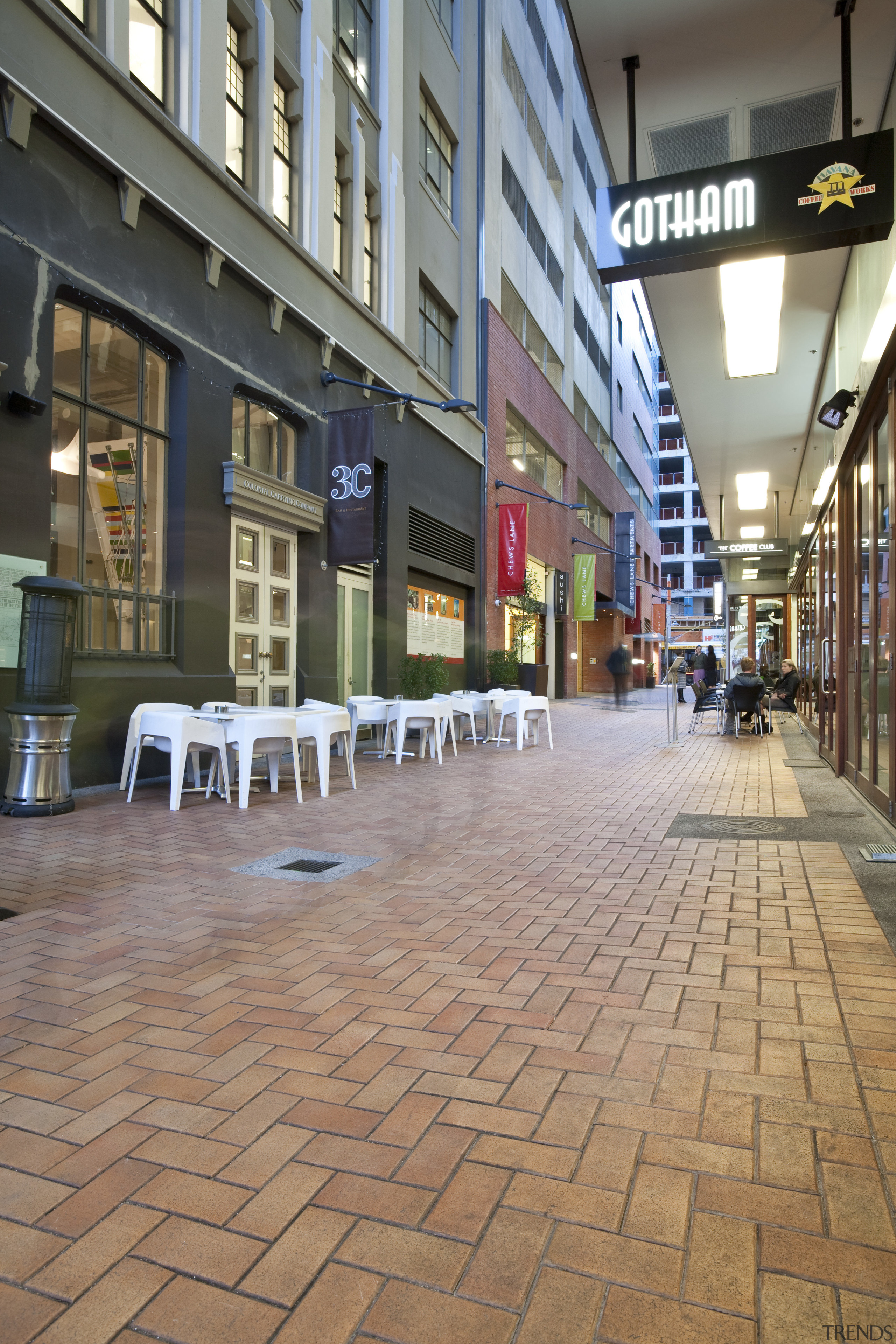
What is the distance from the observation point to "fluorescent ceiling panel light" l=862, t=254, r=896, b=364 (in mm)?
4816

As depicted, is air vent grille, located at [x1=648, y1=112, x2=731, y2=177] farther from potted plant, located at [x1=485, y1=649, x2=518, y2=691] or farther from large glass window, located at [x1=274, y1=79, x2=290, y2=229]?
potted plant, located at [x1=485, y1=649, x2=518, y2=691]

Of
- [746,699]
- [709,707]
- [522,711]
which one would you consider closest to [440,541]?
[522,711]

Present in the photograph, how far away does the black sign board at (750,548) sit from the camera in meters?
18.4

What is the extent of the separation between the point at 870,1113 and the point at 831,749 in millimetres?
8291

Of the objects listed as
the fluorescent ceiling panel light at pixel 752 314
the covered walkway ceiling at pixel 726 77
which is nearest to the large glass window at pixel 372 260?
the fluorescent ceiling panel light at pixel 752 314

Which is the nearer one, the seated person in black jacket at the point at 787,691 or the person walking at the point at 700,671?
the seated person in black jacket at the point at 787,691

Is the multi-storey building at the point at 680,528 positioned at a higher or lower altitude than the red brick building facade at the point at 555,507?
higher

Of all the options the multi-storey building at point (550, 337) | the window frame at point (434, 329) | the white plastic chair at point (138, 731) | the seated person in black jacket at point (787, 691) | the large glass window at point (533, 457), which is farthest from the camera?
the large glass window at point (533, 457)

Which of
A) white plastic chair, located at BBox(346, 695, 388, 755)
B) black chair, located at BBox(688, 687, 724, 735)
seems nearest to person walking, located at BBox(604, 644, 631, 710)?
black chair, located at BBox(688, 687, 724, 735)

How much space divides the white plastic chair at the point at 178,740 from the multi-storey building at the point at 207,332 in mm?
730

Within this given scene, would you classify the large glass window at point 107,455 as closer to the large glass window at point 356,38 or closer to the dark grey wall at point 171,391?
the dark grey wall at point 171,391

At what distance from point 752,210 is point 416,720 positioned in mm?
6820

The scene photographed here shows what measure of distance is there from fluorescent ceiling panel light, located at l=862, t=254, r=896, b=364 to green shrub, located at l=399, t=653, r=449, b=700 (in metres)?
8.19

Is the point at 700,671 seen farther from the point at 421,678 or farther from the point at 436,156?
the point at 421,678
